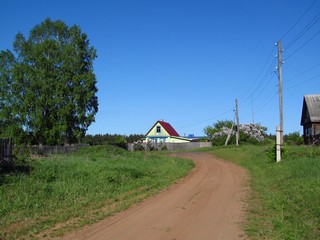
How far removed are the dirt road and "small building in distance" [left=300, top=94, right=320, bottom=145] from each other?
1424 inches

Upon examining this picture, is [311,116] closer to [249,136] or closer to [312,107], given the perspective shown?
[312,107]

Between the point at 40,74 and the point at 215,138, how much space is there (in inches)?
1406

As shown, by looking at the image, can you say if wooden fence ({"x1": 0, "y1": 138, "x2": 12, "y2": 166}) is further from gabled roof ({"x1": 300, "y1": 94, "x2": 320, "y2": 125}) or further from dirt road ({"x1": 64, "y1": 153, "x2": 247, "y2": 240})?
gabled roof ({"x1": 300, "y1": 94, "x2": 320, "y2": 125})

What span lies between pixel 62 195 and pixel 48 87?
110 ft

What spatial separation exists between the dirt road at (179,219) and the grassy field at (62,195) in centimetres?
66

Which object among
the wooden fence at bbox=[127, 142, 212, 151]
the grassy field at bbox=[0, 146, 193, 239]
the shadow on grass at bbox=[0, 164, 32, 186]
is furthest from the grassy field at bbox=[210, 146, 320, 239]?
the wooden fence at bbox=[127, 142, 212, 151]

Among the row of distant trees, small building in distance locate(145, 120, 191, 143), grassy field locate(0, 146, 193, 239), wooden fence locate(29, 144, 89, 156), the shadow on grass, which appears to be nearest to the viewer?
grassy field locate(0, 146, 193, 239)

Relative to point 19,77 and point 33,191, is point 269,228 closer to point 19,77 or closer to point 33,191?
point 33,191

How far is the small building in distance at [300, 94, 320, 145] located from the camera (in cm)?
4750

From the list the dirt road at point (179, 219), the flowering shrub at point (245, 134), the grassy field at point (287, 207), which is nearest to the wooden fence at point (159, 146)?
the flowering shrub at point (245, 134)

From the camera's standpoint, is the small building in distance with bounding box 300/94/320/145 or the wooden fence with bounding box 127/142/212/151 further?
the wooden fence with bounding box 127/142/212/151

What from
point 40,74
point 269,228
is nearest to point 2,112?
point 40,74

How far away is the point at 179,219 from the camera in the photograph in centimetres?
946

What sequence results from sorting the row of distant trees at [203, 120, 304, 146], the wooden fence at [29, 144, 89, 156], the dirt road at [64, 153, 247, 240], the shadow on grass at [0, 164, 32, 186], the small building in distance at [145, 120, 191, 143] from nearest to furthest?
the dirt road at [64, 153, 247, 240] < the shadow on grass at [0, 164, 32, 186] < the wooden fence at [29, 144, 89, 156] < the row of distant trees at [203, 120, 304, 146] < the small building in distance at [145, 120, 191, 143]
